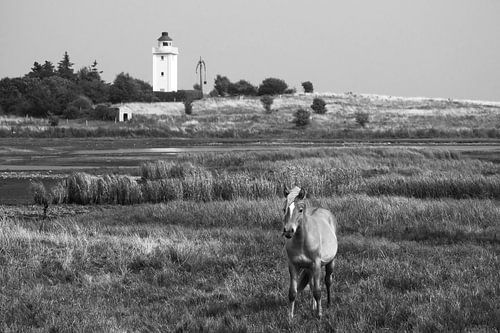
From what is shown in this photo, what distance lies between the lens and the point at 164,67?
407 feet

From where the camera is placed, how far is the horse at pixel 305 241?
26.5ft

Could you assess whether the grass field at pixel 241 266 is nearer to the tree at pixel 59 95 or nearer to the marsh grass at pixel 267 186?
the marsh grass at pixel 267 186

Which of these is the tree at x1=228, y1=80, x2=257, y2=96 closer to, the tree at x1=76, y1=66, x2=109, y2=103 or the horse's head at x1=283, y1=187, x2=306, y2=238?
the tree at x1=76, y1=66, x2=109, y2=103

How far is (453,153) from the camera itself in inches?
1731

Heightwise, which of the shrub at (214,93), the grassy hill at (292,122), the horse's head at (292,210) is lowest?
the grassy hill at (292,122)

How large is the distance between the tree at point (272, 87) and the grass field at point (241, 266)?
4376 inches

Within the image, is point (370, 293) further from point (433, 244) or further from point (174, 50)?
point (174, 50)

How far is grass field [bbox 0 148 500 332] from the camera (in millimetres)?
9477

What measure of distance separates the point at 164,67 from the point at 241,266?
114150 millimetres

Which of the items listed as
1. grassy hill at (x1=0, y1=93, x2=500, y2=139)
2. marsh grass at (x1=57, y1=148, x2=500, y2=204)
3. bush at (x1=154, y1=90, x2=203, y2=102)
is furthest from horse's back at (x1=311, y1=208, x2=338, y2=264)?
bush at (x1=154, y1=90, x2=203, y2=102)

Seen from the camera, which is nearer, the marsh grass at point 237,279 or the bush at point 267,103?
the marsh grass at point 237,279

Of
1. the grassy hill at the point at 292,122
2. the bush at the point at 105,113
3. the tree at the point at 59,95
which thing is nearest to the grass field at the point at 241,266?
the grassy hill at the point at 292,122

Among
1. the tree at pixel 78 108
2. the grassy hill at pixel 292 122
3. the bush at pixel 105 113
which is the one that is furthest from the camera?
the tree at pixel 78 108

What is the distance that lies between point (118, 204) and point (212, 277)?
15310 millimetres
